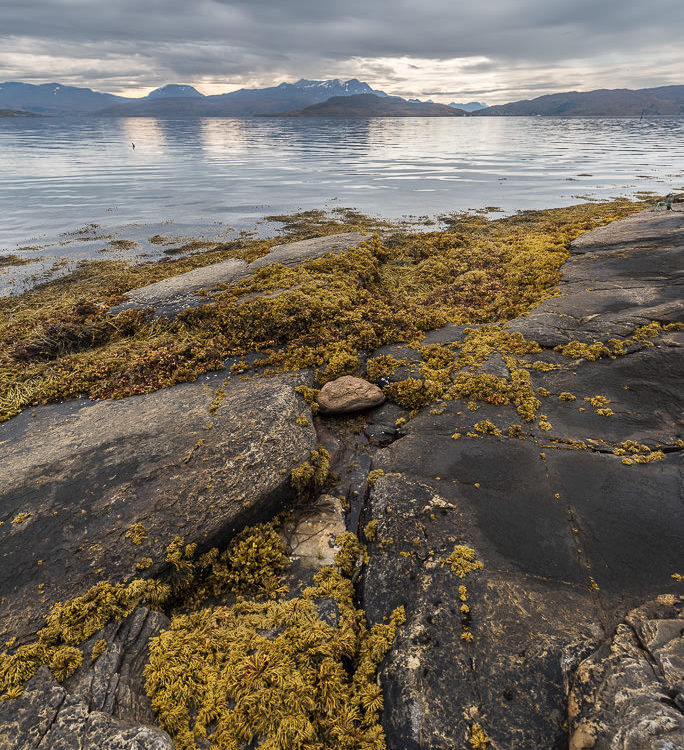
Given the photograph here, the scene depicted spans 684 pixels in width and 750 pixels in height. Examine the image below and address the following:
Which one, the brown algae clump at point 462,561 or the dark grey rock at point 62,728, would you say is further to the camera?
the brown algae clump at point 462,561

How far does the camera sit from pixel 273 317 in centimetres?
1190

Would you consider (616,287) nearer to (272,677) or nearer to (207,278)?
(272,677)

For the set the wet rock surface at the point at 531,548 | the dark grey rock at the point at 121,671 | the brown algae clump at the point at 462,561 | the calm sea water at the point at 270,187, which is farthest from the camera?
the calm sea water at the point at 270,187

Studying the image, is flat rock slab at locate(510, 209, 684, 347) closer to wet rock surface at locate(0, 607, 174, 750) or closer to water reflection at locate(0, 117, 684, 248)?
wet rock surface at locate(0, 607, 174, 750)

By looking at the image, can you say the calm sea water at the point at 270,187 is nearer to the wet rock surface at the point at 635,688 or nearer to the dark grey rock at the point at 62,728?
the dark grey rock at the point at 62,728

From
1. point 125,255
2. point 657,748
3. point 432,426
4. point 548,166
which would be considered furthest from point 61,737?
point 548,166

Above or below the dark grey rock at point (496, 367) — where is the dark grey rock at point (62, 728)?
below

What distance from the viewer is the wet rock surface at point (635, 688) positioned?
11.5 ft

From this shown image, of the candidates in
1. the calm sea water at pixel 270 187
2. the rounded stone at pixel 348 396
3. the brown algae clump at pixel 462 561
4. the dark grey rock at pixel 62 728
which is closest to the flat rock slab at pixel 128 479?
the rounded stone at pixel 348 396

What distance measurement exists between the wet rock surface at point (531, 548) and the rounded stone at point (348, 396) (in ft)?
4.24

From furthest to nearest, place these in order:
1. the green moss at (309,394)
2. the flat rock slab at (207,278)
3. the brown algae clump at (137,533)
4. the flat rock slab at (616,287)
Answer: the flat rock slab at (207,278) < the flat rock slab at (616,287) < the green moss at (309,394) < the brown algae clump at (137,533)

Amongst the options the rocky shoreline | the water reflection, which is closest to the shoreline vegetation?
the rocky shoreline

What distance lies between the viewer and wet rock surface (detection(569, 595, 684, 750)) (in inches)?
138

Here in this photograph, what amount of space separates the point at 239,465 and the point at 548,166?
6335cm
